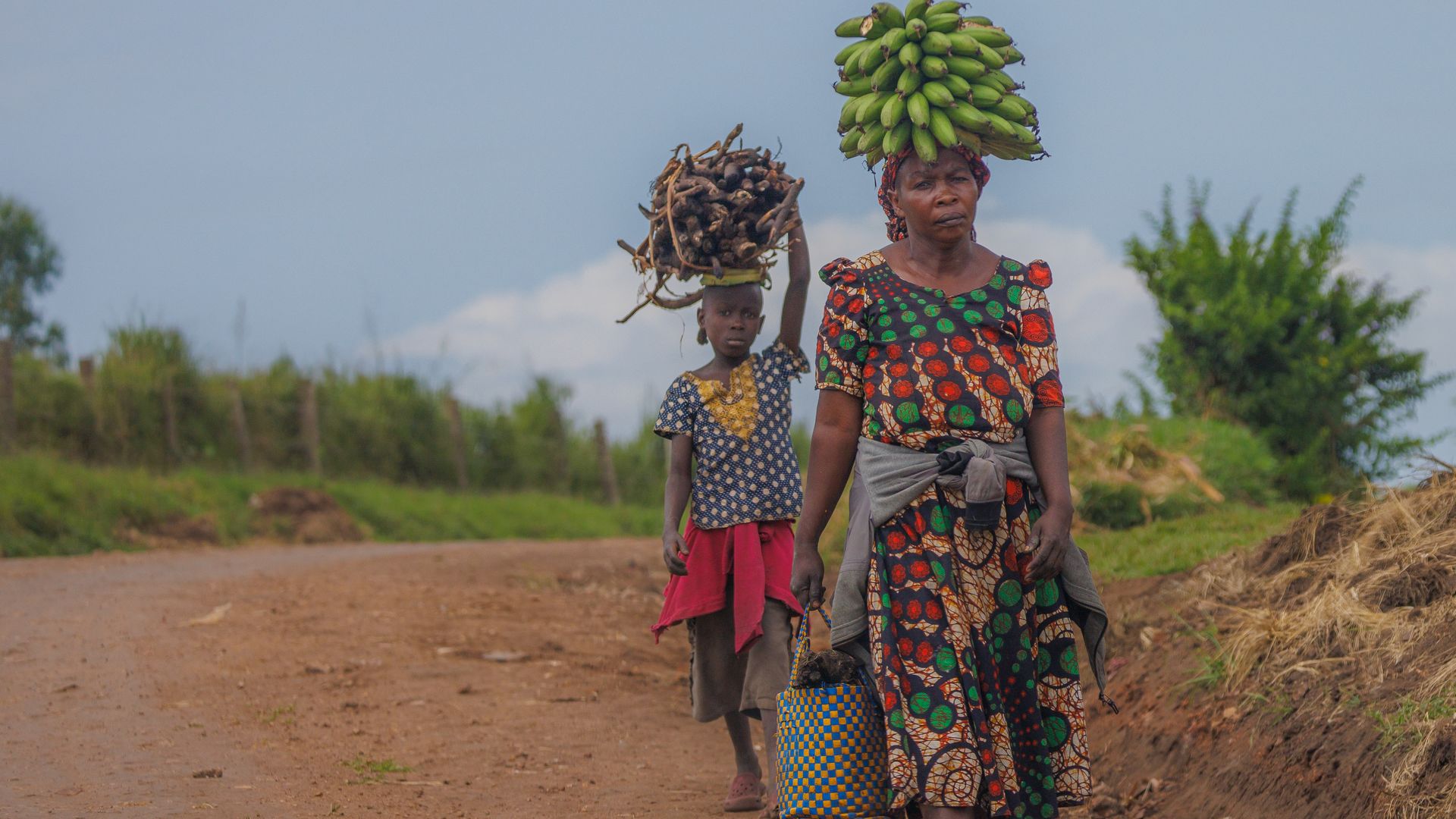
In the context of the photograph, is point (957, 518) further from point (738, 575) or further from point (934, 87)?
point (738, 575)

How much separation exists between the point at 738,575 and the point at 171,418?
1648 cm

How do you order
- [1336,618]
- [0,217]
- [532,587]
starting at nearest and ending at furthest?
[1336,618] < [532,587] < [0,217]

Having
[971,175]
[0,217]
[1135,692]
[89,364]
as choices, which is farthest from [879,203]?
[0,217]

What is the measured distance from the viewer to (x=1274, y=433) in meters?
14.1

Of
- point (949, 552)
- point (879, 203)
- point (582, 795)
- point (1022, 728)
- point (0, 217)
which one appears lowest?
point (582, 795)

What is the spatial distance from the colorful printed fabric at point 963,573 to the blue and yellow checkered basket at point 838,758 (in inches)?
5.9

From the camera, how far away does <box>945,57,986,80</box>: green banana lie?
3.58 meters

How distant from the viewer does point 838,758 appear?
353 centimetres

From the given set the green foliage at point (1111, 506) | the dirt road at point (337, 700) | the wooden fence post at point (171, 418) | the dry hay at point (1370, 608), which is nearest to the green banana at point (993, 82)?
A: the dry hay at point (1370, 608)

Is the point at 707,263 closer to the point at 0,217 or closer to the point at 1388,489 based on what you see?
the point at 1388,489

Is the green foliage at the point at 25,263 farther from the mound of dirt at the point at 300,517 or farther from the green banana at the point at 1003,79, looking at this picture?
the green banana at the point at 1003,79

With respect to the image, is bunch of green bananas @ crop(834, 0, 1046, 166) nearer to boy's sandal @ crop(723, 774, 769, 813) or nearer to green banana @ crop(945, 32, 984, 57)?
green banana @ crop(945, 32, 984, 57)

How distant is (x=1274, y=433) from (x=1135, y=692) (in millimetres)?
8986

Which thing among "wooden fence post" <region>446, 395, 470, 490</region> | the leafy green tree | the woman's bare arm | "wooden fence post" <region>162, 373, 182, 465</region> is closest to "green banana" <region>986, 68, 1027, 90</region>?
the woman's bare arm
